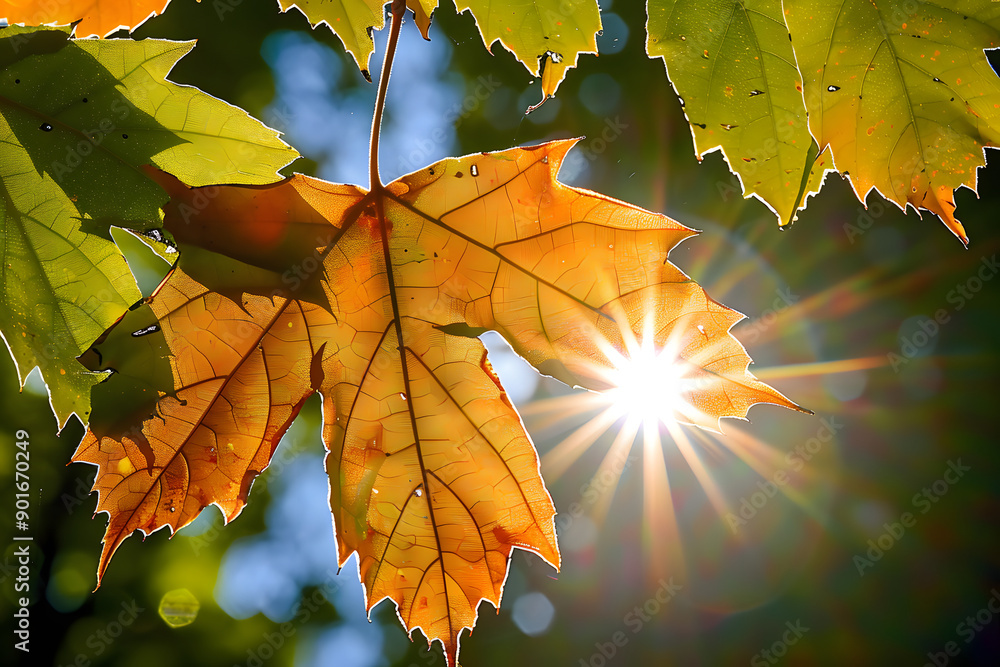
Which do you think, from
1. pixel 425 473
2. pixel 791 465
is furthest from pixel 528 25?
pixel 791 465

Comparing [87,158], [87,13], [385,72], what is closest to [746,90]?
[385,72]

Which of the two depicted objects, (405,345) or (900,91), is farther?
(405,345)

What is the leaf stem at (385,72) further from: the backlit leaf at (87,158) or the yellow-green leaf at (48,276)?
the yellow-green leaf at (48,276)

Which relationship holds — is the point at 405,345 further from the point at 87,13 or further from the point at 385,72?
the point at 87,13

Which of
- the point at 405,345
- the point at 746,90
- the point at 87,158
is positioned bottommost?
the point at 405,345

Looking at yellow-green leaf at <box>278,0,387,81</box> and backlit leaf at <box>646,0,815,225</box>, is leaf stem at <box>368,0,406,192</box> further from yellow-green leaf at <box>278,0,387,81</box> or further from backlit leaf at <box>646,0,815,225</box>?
backlit leaf at <box>646,0,815,225</box>

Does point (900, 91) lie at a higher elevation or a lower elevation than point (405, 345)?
higher

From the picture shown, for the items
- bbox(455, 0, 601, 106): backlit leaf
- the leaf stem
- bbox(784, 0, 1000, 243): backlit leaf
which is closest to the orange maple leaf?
the leaf stem
